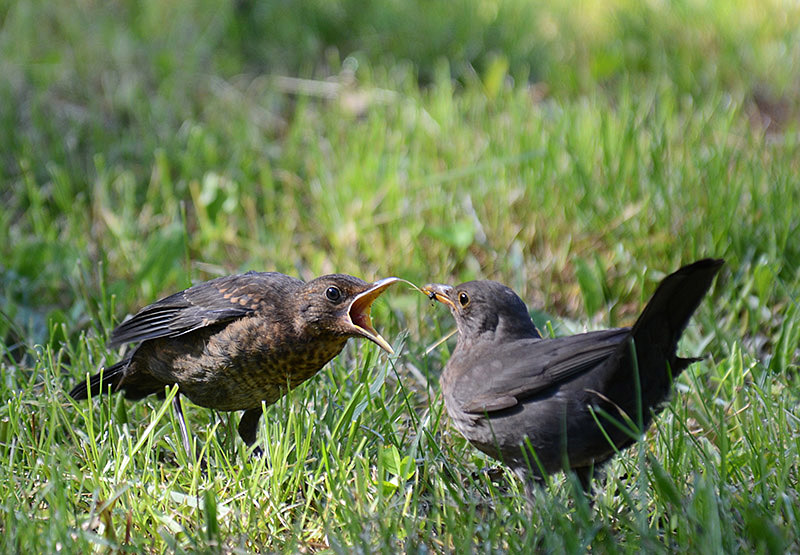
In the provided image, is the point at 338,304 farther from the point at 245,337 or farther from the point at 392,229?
the point at 392,229

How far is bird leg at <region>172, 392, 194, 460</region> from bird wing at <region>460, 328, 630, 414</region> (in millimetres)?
990

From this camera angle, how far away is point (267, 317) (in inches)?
129

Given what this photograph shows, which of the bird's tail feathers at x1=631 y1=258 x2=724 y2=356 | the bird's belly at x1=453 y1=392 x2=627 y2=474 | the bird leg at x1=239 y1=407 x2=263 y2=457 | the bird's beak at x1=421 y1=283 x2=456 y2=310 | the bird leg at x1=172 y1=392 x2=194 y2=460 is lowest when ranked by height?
the bird leg at x1=239 y1=407 x2=263 y2=457

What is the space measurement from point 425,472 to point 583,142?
281 cm

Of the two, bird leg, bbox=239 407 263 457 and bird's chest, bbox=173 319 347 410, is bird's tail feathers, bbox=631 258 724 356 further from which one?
bird leg, bbox=239 407 263 457

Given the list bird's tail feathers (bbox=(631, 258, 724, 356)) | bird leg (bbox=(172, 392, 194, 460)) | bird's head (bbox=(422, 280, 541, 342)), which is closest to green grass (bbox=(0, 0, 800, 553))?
bird leg (bbox=(172, 392, 194, 460))

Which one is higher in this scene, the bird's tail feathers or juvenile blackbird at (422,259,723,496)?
the bird's tail feathers

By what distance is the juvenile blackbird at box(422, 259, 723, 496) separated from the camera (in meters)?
2.86

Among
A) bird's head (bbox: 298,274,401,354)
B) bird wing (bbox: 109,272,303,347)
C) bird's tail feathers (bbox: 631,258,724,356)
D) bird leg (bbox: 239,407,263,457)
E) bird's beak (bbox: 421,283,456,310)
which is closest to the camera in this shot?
bird's tail feathers (bbox: 631,258,724,356)

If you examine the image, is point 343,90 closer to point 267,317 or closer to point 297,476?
point 267,317

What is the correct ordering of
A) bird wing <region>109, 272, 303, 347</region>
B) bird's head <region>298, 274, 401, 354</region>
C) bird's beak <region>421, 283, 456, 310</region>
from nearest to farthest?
bird's head <region>298, 274, 401, 354</region>, bird wing <region>109, 272, 303, 347</region>, bird's beak <region>421, 283, 456, 310</region>

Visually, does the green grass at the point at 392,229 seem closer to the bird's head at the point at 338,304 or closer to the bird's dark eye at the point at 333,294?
the bird's head at the point at 338,304

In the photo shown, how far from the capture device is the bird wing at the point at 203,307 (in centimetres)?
335

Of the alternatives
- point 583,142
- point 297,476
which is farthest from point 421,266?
point 297,476
